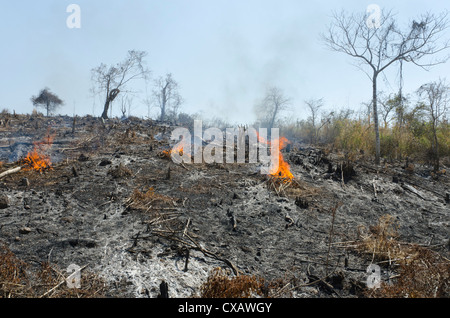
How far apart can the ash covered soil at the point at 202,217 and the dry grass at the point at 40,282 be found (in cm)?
18

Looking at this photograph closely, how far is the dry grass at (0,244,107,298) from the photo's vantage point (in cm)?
342

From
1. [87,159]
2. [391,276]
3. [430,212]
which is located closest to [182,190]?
[87,159]

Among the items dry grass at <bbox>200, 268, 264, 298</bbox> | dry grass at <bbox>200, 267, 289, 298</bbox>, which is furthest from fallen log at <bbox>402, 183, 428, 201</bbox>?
dry grass at <bbox>200, 268, 264, 298</bbox>

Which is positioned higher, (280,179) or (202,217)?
(280,179)

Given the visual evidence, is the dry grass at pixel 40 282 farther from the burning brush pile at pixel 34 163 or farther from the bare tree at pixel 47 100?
the bare tree at pixel 47 100

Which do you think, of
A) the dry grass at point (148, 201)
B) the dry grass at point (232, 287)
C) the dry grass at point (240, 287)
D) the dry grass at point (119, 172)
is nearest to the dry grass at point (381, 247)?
the dry grass at point (240, 287)

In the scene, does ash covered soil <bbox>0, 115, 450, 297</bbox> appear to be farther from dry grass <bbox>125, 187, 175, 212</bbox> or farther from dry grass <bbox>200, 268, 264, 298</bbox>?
dry grass <bbox>200, 268, 264, 298</bbox>

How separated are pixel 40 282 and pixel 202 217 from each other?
11.0ft

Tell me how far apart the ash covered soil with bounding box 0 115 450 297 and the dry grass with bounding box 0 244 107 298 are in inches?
7.2

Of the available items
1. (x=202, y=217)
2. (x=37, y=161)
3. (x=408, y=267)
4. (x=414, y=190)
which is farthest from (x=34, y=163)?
(x=414, y=190)

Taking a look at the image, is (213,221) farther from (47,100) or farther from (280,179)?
(47,100)

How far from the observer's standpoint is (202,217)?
6.41 meters
